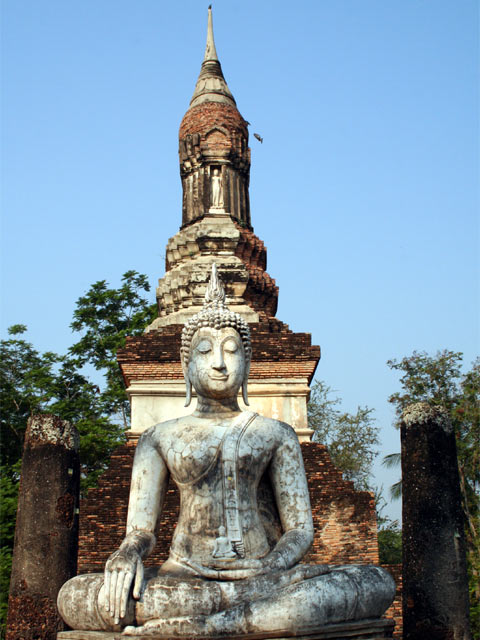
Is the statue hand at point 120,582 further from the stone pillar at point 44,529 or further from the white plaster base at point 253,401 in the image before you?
the white plaster base at point 253,401

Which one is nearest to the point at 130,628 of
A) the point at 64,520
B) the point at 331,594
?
the point at 331,594

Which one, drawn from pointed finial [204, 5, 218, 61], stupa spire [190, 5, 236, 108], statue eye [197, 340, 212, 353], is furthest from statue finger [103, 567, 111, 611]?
pointed finial [204, 5, 218, 61]

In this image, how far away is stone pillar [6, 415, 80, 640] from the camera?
7285mm

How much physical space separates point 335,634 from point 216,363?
1.90 m

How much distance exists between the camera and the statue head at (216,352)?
5504 millimetres

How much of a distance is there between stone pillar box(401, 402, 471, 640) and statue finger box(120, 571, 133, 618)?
3.77 meters

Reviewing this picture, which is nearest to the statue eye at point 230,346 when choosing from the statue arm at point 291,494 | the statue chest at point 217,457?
the statue chest at point 217,457

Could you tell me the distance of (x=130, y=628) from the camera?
450 cm

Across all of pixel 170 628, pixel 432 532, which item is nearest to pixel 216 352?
pixel 170 628

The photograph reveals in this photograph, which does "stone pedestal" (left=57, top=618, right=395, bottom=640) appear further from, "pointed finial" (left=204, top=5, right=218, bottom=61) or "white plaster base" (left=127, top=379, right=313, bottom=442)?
"pointed finial" (left=204, top=5, right=218, bottom=61)

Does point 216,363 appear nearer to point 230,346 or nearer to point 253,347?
point 230,346

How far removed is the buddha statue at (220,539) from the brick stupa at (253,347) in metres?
6.09

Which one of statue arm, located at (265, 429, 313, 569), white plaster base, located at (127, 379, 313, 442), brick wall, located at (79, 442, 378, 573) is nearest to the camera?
statue arm, located at (265, 429, 313, 569)

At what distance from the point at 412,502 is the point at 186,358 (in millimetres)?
3295
